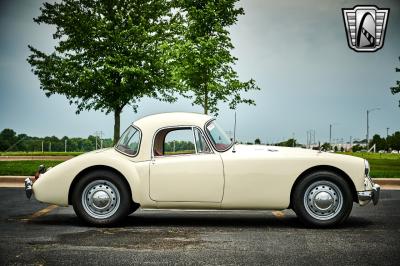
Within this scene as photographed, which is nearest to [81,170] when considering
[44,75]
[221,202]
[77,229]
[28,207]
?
[77,229]

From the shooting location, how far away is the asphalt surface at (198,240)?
5.04 metres

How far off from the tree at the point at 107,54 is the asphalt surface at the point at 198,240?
67.1ft

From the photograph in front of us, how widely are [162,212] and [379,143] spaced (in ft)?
513

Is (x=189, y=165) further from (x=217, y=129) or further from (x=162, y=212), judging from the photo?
(x=162, y=212)

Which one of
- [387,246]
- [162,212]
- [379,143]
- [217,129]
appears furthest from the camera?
[379,143]

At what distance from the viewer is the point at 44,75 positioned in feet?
97.1

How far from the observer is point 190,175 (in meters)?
6.96

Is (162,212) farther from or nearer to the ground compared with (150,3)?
nearer to the ground

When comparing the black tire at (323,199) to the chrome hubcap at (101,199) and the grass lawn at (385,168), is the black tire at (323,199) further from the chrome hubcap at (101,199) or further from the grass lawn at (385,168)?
the grass lawn at (385,168)

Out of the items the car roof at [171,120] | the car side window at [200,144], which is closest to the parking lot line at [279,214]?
the car side window at [200,144]

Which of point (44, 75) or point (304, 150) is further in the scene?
point (44, 75)

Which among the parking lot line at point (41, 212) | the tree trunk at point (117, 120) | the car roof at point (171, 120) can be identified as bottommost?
the parking lot line at point (41, 212)

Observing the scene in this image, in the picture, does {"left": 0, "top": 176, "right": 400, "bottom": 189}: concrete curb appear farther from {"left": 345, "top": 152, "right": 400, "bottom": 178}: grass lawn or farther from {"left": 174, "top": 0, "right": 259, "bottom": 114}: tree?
{"left": 174, "top": 0, "right": 259, "bottom": 114}: tree

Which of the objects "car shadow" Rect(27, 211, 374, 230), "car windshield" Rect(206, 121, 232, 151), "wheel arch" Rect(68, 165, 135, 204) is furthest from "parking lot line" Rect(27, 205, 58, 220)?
"car windshield" Rect(206, 121, 232, 151)
